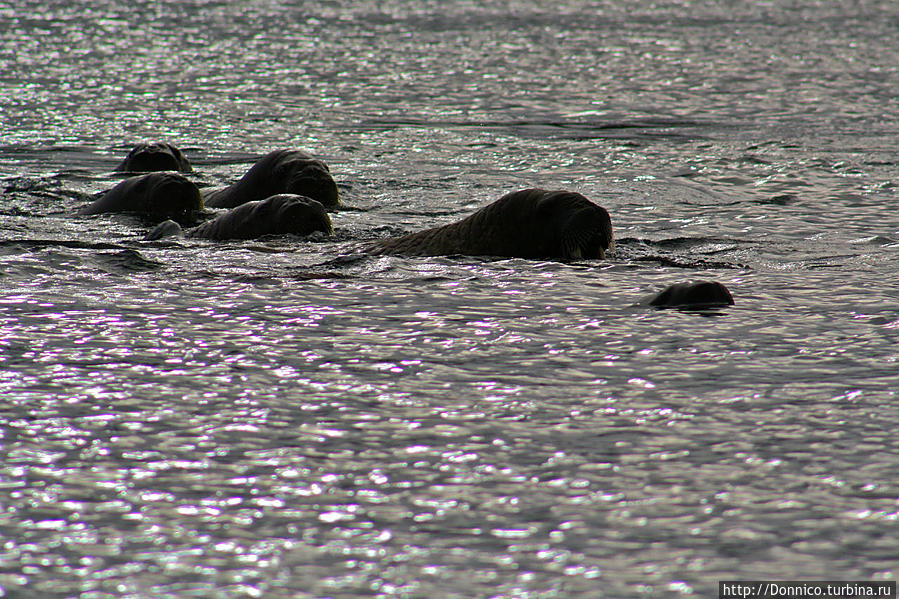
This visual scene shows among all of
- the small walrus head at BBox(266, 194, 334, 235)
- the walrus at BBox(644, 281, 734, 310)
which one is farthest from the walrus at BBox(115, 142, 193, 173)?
the walrus at BBox(644, 281, 734, 310)

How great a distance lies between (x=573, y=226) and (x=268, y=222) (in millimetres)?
2183

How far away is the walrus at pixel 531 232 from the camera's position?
23.5ft

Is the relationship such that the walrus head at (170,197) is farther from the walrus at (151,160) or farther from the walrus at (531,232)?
the walrus at (531,232)

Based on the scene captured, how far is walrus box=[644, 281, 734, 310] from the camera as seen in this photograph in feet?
19.9

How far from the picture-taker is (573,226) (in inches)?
281

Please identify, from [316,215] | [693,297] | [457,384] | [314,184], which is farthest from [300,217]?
[457,384]

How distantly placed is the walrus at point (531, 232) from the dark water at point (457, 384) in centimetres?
15

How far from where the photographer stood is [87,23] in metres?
23.8

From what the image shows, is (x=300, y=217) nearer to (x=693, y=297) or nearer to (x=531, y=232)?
(x=531, y=232)

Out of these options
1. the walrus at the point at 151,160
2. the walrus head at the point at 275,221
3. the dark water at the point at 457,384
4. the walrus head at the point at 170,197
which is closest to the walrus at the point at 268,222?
the walrus head at the point at 275,221

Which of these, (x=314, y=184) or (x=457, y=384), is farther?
(x=314, y=184)

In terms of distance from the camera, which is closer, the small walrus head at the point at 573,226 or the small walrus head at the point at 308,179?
the small walrus head at the point at 573,226

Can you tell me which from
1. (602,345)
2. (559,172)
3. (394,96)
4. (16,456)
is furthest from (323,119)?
(16,456)

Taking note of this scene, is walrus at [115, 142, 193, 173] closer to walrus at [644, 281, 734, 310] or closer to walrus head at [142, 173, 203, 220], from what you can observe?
walrus head at [142, 173, 203, 220]
